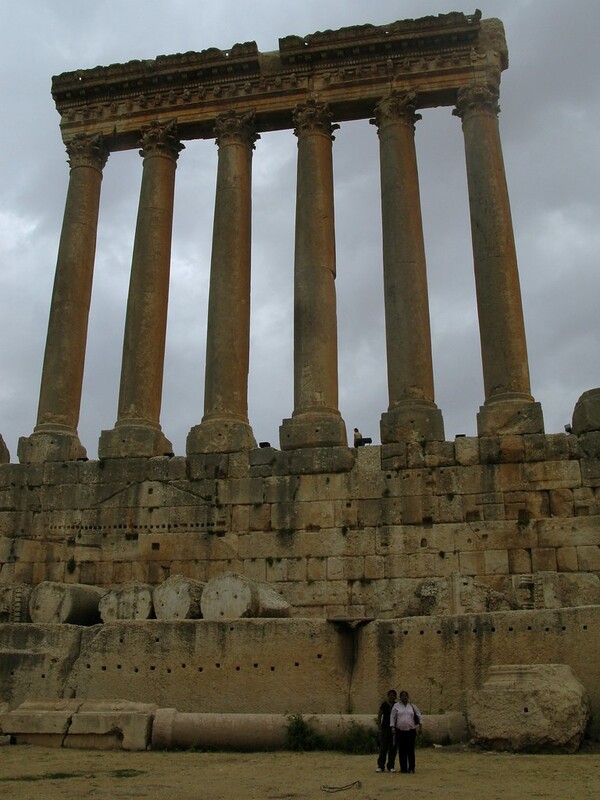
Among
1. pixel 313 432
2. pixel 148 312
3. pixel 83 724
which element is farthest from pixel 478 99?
pixel 83 724

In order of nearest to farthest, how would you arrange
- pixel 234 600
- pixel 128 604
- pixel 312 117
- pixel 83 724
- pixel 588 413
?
pixel 83 724 → pixel 234 600 → pixel 128 604 → pixel 588 413 → pixel 312 117

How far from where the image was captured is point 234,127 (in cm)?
2278

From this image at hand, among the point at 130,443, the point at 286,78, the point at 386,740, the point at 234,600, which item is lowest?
the point at 386,740

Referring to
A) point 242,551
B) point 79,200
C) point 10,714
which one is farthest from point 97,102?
point 10,714

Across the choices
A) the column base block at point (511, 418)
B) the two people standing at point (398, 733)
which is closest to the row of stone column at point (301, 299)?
the column base block at point (511, 418)

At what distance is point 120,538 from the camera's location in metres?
19.2

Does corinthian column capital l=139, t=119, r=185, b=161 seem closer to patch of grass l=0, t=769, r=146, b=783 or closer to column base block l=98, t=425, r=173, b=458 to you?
column base block l=98, t=425, r=173, b=458

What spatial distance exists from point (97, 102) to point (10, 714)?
58.3 feet

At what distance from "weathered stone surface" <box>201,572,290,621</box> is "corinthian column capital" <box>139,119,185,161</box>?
13.7 meters

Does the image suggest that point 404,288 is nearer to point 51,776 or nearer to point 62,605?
point 62,605

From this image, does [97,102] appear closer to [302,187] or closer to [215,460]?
[302,187]

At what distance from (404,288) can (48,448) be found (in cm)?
957

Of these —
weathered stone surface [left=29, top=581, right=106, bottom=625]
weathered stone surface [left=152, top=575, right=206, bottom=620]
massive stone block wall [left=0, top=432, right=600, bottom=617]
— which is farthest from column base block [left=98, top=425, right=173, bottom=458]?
weathered stone surface [left=152, top=575, right=206, bottom=620]

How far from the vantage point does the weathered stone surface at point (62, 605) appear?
15625 millimetres
